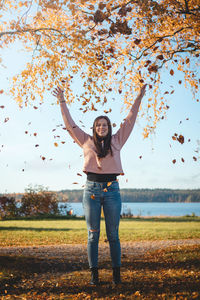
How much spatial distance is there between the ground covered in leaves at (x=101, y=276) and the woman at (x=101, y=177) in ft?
1.14

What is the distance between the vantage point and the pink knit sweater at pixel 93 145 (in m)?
4.33

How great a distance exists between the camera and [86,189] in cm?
432

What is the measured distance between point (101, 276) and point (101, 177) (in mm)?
2157

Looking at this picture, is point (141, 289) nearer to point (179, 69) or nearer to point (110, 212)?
point (110, 212)

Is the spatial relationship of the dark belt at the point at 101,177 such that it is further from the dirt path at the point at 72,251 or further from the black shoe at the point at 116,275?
the dirt path at the point at 72,251

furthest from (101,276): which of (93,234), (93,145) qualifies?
(93,145)

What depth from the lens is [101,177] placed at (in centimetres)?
429

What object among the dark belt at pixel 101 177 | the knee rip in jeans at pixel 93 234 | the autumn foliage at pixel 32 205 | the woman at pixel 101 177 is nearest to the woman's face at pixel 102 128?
the woman at pixel 101 177

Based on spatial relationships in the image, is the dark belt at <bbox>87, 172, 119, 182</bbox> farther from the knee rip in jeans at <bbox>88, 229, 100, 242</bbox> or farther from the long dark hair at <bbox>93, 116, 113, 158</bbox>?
the knee rip in jeans at <bbox>88, 229, 100, 242</bbox>

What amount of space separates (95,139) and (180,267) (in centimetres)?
354

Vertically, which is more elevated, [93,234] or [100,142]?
[100,142]

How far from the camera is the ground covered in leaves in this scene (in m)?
4.50

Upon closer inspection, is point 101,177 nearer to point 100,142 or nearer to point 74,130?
point 100,142

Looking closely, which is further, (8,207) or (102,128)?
(8,207)
